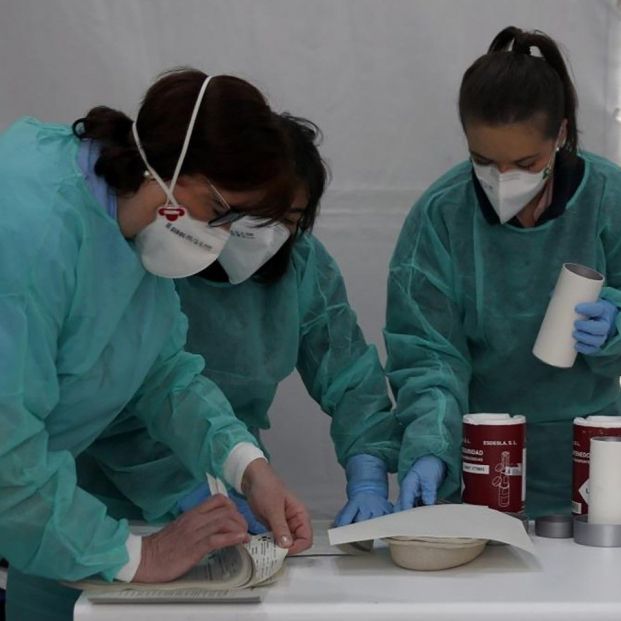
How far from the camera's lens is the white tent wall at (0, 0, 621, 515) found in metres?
2.52

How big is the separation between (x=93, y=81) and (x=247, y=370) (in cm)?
97

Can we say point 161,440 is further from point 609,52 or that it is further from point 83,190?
point 609,52

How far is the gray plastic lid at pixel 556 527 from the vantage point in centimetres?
163

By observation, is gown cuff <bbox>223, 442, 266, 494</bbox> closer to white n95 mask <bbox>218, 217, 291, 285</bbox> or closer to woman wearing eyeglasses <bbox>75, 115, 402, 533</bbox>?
woman wearing eyeglasses <bbox>75, 115, 402, 533</bbox>

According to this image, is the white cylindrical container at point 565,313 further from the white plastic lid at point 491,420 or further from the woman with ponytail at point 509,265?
the white plastic lid at point 491,420

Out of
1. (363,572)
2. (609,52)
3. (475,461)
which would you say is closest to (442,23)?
(609,52)

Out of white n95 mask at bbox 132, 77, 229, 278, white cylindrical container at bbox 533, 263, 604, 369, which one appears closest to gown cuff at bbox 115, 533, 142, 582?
white n95 mask at bbox 132, 77, 229, 278

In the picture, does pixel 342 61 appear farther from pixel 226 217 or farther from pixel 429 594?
pixel 429 594

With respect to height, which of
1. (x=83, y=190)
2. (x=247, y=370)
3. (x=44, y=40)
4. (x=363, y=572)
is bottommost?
(x=363, y=572)

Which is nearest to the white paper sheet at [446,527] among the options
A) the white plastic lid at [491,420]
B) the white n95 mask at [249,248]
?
the white plastic lid at [491,420]

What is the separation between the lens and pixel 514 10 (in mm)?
2521

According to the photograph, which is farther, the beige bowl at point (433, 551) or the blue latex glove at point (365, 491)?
the blue latex glove at point (365, 491)

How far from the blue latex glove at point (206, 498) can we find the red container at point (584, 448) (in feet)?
1.56

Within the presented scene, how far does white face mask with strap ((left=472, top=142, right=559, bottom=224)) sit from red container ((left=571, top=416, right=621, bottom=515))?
1.38 ft
